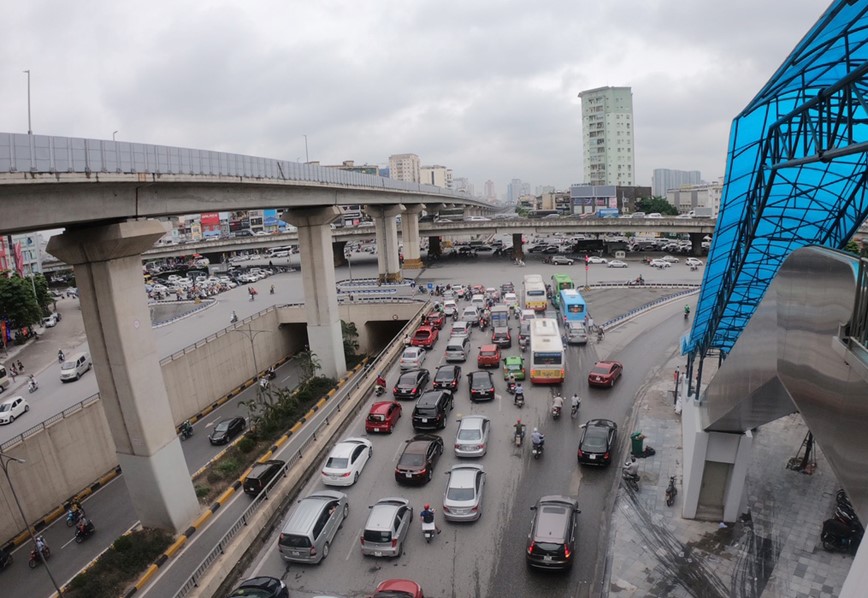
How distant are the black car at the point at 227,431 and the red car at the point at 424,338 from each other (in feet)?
32.9

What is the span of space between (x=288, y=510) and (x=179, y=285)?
5646 centimetres

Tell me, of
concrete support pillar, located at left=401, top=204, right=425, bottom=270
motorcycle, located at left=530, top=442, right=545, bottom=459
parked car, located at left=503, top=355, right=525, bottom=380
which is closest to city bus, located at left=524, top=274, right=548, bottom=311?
parked car, located at left=503, top=355, right=525, bottom=380

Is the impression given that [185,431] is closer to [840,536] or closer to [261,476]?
[261,476]

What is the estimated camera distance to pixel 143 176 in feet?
51.8

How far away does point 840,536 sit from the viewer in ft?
41.4

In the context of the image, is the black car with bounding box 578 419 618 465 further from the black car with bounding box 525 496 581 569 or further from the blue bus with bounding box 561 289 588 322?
the blue bus with bounding box 561 289 588 322

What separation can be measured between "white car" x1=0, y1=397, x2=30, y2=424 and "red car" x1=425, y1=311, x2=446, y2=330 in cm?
2120

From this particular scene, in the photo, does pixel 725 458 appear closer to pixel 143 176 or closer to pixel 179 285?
pixel 143 176

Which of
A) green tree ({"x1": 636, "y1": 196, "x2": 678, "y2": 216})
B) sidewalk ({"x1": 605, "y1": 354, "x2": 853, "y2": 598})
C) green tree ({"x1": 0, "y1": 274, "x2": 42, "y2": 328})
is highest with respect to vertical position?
green tree ({"x1": 636, "y1": 196, "x2": 678, "y2": 216})

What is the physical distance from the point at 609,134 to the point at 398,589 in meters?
141

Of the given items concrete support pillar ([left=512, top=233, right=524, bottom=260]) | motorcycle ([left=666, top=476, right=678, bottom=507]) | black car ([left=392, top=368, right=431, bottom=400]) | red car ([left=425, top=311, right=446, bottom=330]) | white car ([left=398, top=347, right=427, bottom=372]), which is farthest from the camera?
concrete support pillar ([left=512, top=233, right=524, bottom=260])

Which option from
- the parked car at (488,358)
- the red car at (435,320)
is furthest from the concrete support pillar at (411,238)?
the parked car at (488,358)

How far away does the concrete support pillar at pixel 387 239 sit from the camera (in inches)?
2212

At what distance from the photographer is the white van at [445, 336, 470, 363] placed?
27.7 meters
